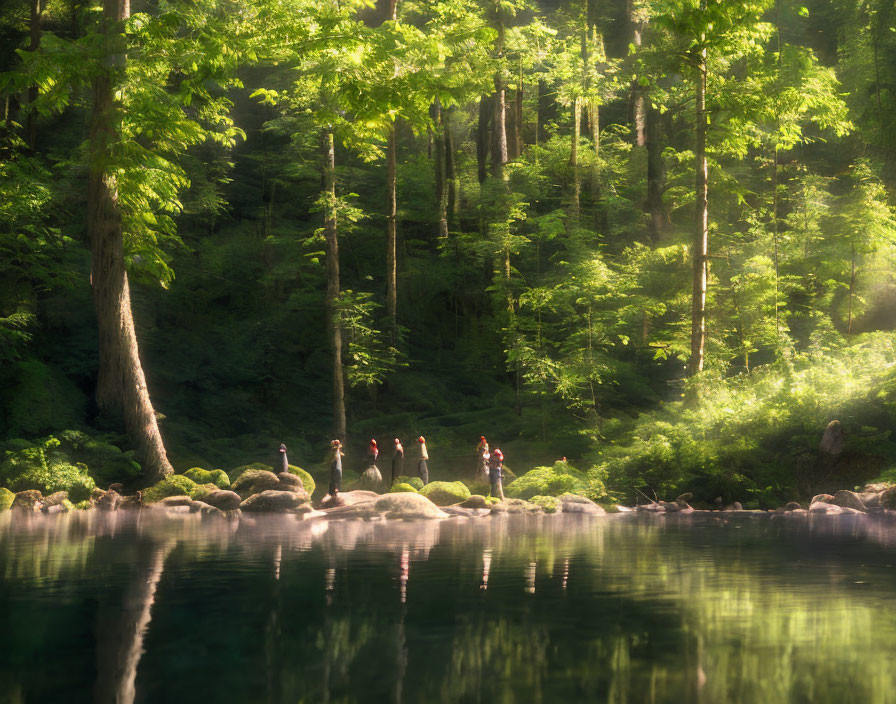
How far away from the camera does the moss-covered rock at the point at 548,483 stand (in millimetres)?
22062

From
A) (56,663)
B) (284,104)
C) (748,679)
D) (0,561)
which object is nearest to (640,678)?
(748,679)

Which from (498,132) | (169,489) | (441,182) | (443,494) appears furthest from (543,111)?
(169,489)

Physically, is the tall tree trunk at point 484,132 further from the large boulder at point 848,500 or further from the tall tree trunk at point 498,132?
the large boulder at point 848,500

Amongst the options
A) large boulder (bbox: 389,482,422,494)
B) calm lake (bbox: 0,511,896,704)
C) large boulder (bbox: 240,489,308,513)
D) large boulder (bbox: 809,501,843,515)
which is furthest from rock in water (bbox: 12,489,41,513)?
large boulder (bbox: 809,501,843,515)

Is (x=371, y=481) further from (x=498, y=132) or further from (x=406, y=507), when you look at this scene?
(x=498, y=132)

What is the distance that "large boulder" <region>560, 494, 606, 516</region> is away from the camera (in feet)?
65.5

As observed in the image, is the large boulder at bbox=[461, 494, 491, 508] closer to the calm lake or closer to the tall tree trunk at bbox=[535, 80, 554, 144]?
the calm lake

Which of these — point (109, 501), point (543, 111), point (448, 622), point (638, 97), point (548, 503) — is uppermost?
point (543, 111)

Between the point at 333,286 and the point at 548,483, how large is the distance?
10.8 meters

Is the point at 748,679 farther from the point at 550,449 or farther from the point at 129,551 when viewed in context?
the point at 550,449

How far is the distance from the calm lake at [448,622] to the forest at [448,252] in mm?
8813

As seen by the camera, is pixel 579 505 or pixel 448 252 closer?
pixel 579 505

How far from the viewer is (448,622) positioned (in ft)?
20.2

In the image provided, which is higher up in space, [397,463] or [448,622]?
[397,463]
